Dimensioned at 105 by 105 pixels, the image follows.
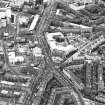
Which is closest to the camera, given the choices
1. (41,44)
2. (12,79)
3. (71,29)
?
(12,79)

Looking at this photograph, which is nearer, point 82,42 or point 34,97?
point 34,97

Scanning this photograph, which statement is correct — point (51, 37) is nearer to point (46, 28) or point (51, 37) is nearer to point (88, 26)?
point (46, 28)

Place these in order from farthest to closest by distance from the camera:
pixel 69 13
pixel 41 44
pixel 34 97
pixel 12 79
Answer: pixel 69 13 → pixel 41 44 → pixel 12 79 → pixel 34 97

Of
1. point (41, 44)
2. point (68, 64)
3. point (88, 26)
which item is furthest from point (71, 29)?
point (68, 64)

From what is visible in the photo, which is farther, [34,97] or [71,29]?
[71,29]

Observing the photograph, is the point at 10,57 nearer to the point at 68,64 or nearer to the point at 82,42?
the point at 68,64

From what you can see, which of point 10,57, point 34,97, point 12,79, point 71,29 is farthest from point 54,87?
point 71,29

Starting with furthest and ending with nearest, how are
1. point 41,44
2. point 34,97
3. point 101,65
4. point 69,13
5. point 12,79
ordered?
point 69,13, point 41,44, point 101,65, point 12,79, point 34,97

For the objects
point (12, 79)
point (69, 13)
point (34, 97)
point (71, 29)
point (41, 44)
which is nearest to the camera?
point (34, 97)
